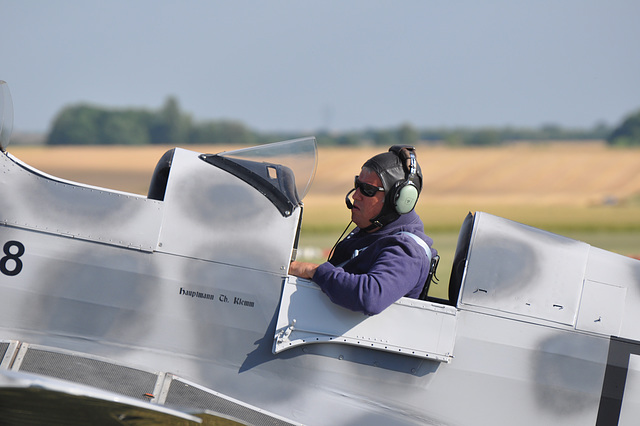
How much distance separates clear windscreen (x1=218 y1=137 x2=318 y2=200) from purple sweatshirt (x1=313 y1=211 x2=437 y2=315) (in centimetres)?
53

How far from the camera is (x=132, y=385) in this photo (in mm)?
3715

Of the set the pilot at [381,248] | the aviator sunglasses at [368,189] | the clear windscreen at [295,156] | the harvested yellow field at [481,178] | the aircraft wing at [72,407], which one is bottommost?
the aircraft wing at [72,407]

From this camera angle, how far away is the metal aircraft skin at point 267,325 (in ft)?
12.3

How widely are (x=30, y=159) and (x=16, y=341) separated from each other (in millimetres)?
44577

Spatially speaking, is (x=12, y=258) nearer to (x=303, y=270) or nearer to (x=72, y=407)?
(x=72, y=407)

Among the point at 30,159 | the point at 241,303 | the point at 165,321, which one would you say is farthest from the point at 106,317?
the point at 30,159

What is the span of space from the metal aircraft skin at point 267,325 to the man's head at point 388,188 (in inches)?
17.9

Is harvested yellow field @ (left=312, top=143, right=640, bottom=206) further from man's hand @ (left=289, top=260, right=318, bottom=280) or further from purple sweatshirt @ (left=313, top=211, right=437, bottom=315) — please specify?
man's hand @ (left=289, top=260, right=318, bottom=280)

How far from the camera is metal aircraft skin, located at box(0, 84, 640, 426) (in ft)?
12.3

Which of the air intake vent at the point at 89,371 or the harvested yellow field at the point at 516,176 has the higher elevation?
the harvested yellow field at the point at 516,176

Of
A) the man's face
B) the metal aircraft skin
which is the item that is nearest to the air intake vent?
the metal aircraft skin

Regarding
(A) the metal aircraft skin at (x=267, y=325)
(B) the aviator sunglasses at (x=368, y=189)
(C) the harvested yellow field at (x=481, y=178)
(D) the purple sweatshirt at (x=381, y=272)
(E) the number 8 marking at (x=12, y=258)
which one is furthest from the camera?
(C) the harvested yellow field at (x=481, y=178)

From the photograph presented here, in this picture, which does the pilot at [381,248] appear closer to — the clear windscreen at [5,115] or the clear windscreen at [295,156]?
the clear windscreen at [295,156]

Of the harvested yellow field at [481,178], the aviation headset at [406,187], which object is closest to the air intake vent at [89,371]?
the aviation headset at [406,187]
